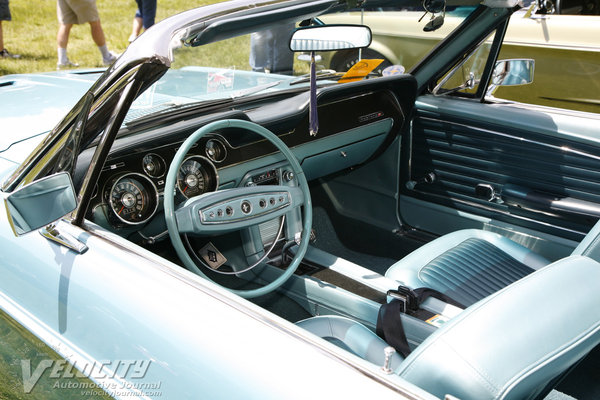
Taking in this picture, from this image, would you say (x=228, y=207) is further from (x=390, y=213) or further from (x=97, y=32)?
(x=97, y=32)

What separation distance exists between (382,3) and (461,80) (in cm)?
78

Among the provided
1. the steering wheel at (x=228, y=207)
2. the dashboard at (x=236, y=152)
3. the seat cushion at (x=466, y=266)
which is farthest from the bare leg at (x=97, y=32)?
the seat cushion at (x=466, y=266)

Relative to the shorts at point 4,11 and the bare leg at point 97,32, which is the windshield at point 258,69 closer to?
the bare leg at point 97,32

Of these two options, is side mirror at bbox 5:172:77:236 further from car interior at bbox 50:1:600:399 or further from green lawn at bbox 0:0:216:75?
green lawn at bbox 0:0:216:75

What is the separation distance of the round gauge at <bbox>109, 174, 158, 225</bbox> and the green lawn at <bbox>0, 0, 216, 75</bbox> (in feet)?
16.9

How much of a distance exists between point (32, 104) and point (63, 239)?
1342 mm

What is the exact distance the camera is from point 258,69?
2.97m

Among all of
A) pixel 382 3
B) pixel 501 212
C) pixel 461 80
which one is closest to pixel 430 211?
pixel 501 212

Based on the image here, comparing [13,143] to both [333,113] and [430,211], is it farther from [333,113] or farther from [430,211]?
[430,211]

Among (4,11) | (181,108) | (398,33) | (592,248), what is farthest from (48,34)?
(592,248)

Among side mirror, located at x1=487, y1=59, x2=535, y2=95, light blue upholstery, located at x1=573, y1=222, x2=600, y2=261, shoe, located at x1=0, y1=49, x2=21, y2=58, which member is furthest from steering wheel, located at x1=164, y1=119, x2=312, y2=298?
shoe, located at x1=0, y1=49, x2=21, y2=58

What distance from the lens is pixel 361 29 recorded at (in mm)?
2219

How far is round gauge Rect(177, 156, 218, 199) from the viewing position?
212 centimetres

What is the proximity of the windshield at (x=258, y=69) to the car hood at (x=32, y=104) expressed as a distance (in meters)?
0.40
